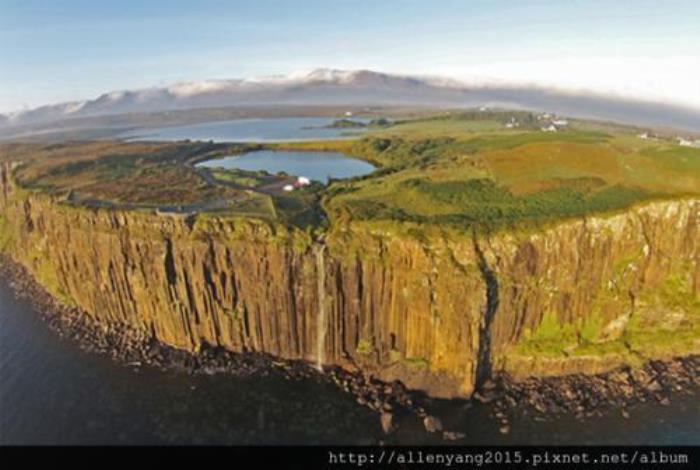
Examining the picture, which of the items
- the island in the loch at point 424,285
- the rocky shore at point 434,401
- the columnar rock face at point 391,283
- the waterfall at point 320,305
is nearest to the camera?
the rocky shore at point 434,401

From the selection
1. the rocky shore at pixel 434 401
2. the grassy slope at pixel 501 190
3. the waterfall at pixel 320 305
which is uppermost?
the grassy slope at pixel 501 190

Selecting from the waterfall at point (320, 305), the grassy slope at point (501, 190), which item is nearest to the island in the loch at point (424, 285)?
the waterfall at point (320, 305)

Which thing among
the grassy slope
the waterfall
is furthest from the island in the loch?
the grassy slope

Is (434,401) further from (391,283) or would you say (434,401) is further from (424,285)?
(391,283)

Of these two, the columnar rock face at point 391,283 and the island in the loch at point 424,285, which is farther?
the columnar rock face at point 391,283

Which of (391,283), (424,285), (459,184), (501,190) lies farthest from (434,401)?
(459,184)

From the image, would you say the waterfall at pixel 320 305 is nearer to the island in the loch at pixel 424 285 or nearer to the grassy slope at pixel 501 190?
the island in the loch at pixel 424 285

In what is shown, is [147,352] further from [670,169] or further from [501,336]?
[670,169]
